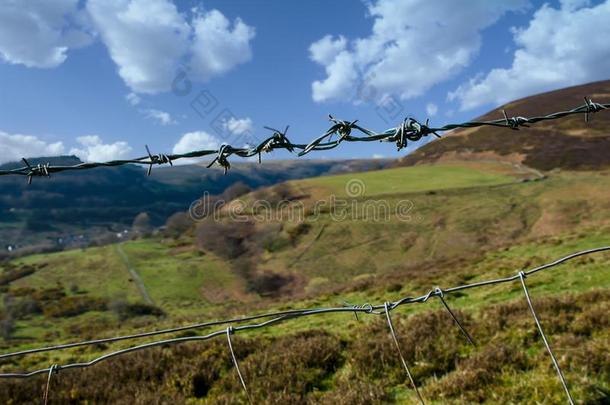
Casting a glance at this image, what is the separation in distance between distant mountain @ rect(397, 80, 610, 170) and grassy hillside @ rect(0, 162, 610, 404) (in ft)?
20.5

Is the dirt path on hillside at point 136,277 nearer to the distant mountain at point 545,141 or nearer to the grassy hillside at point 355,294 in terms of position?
the grassy hillside at point 355,294

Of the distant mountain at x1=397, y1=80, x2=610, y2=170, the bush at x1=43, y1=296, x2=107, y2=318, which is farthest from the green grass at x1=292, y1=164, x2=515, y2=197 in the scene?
the bush at x1=43, y1=296, x2=107, y2=318

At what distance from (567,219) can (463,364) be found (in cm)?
4939

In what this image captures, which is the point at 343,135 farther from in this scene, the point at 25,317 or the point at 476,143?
the point at 476,143

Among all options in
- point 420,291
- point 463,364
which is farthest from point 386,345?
point 420,291

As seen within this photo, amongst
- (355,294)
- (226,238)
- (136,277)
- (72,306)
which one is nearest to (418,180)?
(226,238)

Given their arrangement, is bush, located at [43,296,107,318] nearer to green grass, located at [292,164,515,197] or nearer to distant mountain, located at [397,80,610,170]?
green grass, located at [292,164,515,197]

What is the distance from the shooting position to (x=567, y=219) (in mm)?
47688

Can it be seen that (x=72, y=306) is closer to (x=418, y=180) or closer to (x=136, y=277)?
(x=136, y=277)

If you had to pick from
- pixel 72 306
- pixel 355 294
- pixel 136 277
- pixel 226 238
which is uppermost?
pixel 355 294

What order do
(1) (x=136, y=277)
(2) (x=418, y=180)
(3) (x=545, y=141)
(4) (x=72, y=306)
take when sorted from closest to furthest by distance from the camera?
1. (4) (x=72, y=306)
2. (1) (x=136, y=277)
3. (2) (x=418, y=180)
4. (3) (x=545, y=141)

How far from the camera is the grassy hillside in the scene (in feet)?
19.4

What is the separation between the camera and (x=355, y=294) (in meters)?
21.0

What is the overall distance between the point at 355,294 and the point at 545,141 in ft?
271
